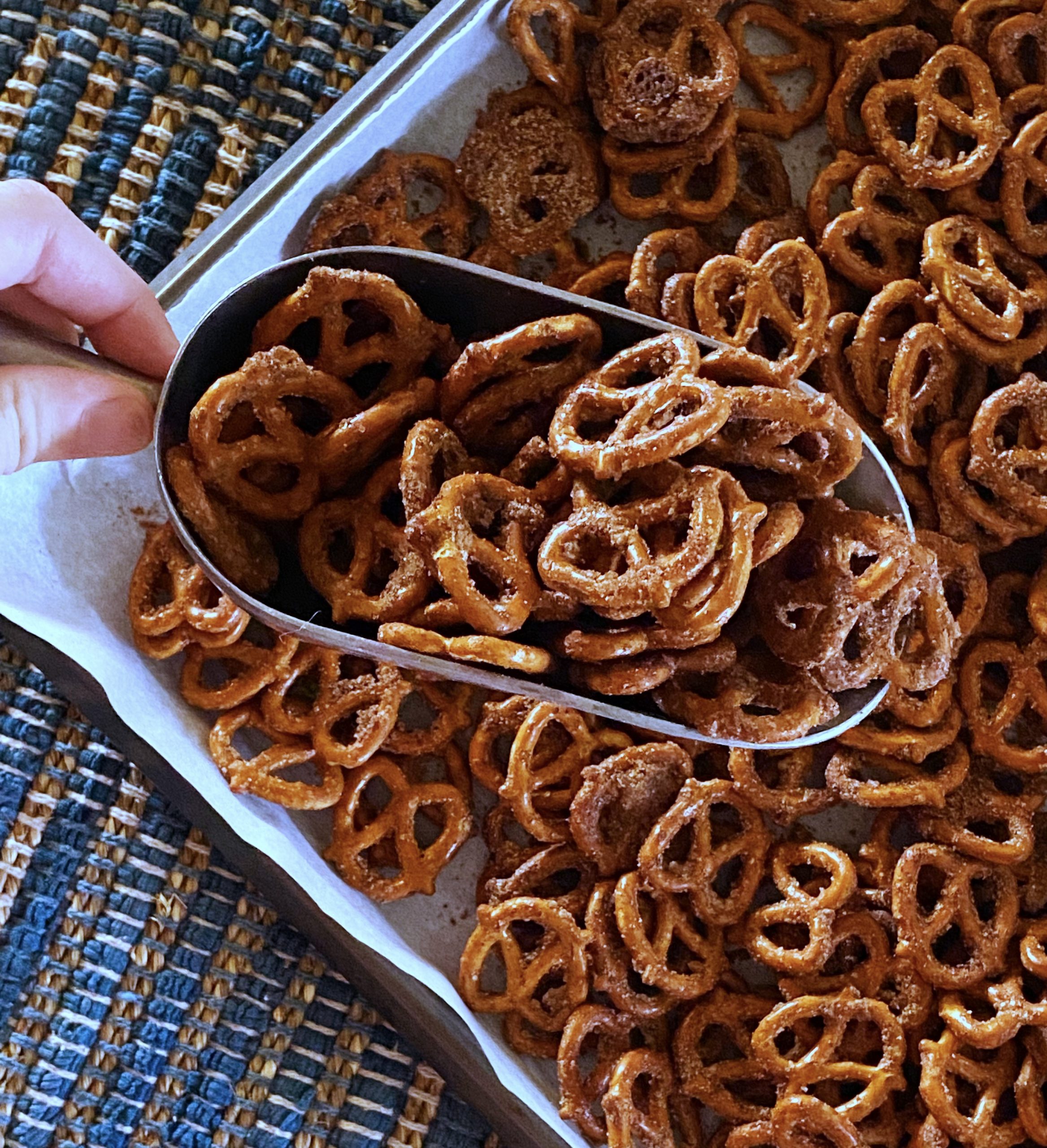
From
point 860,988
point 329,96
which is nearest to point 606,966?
point 860,988

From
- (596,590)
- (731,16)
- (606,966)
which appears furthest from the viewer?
(731,16)

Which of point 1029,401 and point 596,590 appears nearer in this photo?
point 596,590

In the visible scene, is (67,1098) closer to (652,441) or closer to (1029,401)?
(652,441)

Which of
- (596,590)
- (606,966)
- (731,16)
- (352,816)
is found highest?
(731,16)

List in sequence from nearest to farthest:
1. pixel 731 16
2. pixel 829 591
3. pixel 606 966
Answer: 1. pixel 829 591
2. pixel 606 966
3. pixel 731 16

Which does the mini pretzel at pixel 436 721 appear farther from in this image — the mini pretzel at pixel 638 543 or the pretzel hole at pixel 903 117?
the pretzel hole at pixel 903 117

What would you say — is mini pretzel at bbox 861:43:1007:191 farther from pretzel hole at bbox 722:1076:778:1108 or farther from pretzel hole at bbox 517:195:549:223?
pretzel hole at bbox 722:1076:778:1108
